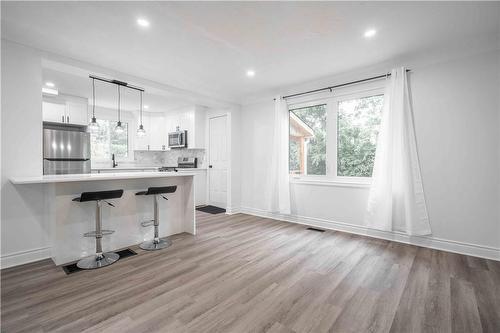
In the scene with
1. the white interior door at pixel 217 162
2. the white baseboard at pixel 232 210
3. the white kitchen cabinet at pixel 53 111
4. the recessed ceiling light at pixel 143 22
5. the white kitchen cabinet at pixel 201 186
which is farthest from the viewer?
the white kitchen cabinet at pixel 201 186

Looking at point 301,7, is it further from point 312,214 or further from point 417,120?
Result: point 312,214

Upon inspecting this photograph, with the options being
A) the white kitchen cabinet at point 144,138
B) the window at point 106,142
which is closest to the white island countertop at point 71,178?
the window at point 106,142

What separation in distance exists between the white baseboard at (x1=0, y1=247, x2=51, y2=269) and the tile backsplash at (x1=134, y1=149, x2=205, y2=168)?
393 cm

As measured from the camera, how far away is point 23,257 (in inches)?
106

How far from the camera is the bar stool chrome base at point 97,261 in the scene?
2577 millimetres

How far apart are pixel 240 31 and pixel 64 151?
3.98m

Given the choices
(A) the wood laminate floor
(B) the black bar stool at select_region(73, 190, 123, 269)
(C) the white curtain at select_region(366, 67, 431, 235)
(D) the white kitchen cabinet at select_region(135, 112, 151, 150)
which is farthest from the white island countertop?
(D) the white kitchen cabinet at select_region(135, 112, 151, 150)

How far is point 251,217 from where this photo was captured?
4.98 metres

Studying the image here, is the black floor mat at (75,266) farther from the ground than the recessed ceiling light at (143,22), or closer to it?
closer to it

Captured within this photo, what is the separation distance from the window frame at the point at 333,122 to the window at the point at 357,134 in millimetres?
64

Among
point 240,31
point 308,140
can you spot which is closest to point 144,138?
point 308,140

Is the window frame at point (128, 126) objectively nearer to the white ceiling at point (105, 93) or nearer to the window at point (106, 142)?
the window at point (106, 142)

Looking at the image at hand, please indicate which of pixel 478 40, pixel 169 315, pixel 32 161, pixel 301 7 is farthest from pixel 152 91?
pixel 478 40

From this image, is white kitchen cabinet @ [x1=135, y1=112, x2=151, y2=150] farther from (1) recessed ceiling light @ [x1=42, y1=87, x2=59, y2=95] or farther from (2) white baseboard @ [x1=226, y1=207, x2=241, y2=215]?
(2) white baseboard @ [x1=226, y1=207, x2=241, y2=215]
